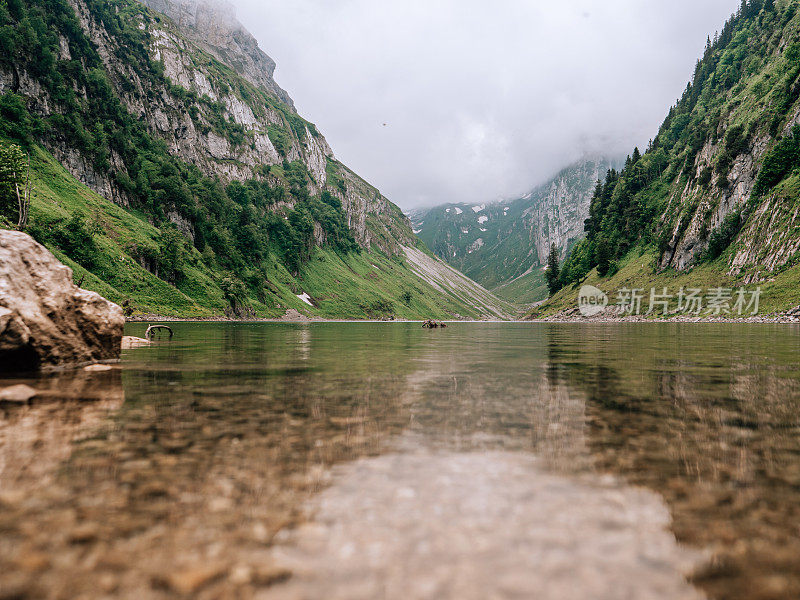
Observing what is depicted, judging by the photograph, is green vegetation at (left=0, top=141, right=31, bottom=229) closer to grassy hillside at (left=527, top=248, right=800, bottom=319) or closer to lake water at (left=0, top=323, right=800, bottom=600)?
lake water at (left=0, top=323, right=800, bottom=600)

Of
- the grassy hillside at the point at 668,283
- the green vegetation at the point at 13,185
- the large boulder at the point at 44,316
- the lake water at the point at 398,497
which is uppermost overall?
the green vegetation at the point at 13,185

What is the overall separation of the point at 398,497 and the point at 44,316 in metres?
18.2

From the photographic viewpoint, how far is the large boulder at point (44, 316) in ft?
47.0

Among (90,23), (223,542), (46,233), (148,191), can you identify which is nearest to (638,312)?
(223,542)

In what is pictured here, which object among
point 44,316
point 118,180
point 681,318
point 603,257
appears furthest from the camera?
point 603,257

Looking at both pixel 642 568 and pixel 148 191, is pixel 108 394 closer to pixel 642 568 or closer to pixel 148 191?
pixel 642 568

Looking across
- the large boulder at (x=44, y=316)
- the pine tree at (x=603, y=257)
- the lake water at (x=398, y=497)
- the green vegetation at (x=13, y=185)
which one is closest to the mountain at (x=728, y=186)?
the pine tree at (x=603, y=257)

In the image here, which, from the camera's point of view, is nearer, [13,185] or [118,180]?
[13,185]

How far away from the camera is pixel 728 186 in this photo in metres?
126

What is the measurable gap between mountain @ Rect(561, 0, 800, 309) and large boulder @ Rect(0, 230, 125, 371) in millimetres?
110546

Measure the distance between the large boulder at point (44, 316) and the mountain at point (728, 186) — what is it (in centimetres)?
11055

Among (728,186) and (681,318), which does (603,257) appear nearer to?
(728,186)

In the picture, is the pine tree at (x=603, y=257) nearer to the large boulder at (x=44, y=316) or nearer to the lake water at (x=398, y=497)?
the lake water at (x=398, y=497)

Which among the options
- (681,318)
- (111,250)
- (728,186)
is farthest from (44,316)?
Answer: (728,186)
